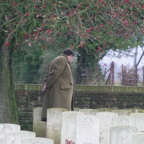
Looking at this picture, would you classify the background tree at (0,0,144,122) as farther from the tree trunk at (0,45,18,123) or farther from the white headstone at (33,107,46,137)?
the white headstone at (33,107,46,137)

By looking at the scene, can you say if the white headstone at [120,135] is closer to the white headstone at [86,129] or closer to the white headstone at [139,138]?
the white headstone at [86,129]

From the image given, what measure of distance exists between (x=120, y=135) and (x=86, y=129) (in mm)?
700

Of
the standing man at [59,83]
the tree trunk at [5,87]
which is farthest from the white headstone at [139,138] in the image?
the tree trunk at [5,87]

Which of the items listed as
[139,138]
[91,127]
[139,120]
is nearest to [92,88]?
[139,120]

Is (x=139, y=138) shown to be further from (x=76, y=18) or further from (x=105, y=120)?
(x=76, y=18)

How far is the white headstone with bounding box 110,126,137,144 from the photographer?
19.4 ft

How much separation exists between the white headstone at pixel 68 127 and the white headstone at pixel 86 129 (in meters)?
0.30

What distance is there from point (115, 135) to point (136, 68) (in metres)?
9.33

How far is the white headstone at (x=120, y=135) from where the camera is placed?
19.4 ft

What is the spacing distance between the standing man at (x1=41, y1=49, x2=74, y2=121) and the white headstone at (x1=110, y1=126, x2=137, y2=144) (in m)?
2.53

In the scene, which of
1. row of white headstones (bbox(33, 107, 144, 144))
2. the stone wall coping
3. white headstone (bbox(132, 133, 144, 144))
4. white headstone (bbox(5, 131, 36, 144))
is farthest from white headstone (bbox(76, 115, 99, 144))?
the stone wall coping

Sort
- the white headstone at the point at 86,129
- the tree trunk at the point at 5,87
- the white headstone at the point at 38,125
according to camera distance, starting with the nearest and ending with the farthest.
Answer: the white headstone at the point at 86,129
the white headstone at the point at 38,125
the tree trunk at the point at 5,87

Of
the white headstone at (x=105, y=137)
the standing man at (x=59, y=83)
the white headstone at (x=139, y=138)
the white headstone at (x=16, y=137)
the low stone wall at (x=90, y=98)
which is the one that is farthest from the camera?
the low stone wall at (x=90, y=98)

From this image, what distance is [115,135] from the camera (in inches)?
233
